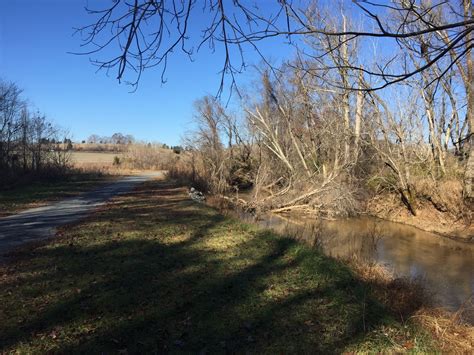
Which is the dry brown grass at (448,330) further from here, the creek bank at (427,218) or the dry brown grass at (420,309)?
the creek bank at (427,218)

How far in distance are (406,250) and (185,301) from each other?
11520 millimetres

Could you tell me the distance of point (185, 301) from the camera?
6551 mm

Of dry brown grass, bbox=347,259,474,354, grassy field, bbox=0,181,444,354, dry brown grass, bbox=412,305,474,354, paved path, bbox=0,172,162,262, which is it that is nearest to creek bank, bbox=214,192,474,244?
paved path, bbox=0,172,162,262

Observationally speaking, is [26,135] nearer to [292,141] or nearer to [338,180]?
[292,141]

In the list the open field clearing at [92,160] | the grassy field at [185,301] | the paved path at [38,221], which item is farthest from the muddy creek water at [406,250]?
the open field clearing at [92,160]

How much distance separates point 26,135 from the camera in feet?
108

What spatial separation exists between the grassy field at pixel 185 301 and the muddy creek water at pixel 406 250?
266 cm

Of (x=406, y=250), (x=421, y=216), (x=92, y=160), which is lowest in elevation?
(x=406, y=250)

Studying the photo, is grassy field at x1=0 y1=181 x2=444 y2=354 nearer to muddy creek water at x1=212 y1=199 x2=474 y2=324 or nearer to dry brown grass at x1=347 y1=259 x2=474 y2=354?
dry brown grass at x1=347 y1=259 x2=474 y2=354

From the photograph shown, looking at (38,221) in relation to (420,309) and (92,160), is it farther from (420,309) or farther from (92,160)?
(92,160)

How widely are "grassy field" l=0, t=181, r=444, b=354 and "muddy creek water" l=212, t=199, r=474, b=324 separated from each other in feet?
8.73

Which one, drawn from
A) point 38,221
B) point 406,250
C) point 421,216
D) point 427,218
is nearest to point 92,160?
point 421,216

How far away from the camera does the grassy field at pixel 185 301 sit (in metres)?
5.27

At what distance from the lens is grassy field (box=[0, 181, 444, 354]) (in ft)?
17.3
